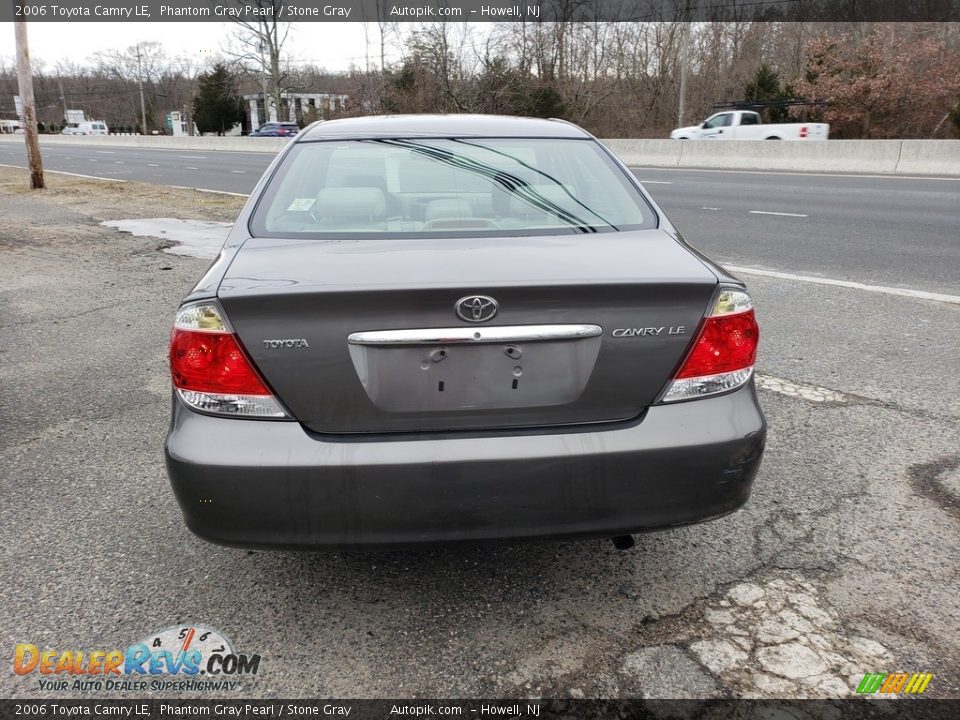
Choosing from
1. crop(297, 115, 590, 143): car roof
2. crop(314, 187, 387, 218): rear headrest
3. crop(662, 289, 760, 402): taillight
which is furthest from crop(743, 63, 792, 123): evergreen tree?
crop(662, 289, 760, 402): taillight

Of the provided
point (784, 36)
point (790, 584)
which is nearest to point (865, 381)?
point (790, 584)

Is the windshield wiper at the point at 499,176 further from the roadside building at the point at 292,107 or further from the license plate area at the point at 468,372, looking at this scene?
the roadside building at the point at 292,107

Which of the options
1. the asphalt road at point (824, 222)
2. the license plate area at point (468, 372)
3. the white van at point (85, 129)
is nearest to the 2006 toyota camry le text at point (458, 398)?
the license plate area at point (468, 372)

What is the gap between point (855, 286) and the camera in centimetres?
679

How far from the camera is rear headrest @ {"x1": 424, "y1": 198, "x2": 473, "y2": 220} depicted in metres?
2.88

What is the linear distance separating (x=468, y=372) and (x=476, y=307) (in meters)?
0.18

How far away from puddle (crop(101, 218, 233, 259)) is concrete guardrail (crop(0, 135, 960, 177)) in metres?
12.5

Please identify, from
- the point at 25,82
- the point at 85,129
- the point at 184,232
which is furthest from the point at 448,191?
the point at 85,129

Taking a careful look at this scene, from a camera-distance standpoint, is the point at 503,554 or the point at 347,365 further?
the point at 503,554

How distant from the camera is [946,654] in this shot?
227 cm

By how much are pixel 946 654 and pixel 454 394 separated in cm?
167

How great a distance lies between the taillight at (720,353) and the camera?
223 cm

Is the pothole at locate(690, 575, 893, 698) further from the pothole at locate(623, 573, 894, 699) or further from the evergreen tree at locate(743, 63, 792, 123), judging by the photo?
the evergreen tree at locate(743, 63, 792, 123)

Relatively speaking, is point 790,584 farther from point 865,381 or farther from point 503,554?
point 865,381
